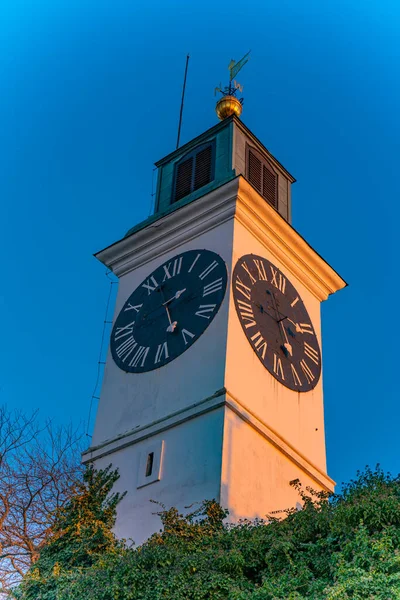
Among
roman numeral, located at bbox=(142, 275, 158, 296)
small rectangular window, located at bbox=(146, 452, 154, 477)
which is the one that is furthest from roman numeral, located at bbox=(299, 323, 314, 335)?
small rectangular window, located at bbox=(146, 452, 154, 477)

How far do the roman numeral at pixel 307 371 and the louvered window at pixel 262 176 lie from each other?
174 inches

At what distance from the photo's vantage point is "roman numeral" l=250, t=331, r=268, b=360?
18344 millimetres

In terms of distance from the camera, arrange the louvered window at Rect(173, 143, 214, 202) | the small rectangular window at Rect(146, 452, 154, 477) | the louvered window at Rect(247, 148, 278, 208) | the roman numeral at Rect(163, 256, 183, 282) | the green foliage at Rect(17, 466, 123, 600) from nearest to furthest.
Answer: the green foliage at Rect(17, 466, 123, 600), the small rectangular window at Rect(146, 452, 154, 477), the roman numeral at Rect(163, 256, 183, 282), the louvered window at Rect(173, 143, 214, 202), the louvered window at Rect(247, 148, 278, 208)

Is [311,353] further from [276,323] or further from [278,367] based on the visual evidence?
[278,367]

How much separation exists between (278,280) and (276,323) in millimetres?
1371

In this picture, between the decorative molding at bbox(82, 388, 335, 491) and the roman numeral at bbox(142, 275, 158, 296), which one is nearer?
the decorative molding at bbox(82, 388, 335, 491)

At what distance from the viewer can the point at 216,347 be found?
58.2ft

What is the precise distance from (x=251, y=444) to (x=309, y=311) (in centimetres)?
504

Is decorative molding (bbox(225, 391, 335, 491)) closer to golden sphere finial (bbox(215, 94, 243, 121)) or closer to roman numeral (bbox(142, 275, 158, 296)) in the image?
roman numeral (bbox(142, 275, 158, 296))

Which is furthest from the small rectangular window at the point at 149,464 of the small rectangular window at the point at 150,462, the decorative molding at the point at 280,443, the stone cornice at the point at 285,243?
the stone cornice at the point at 285,243

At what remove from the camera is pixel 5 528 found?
60.4 feet

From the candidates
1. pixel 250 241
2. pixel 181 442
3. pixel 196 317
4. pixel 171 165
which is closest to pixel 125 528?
pixel 181 442

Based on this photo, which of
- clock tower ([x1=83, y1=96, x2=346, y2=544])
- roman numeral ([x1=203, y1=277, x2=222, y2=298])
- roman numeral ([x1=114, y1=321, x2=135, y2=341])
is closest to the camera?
clock tower ([x1=83, y1=96, x2=346, y2=544])

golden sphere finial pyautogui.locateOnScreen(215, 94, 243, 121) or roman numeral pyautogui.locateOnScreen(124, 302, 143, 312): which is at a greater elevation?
golden sphere finial pyautogui.locateOnScreen(215, 94, 243, 121)
